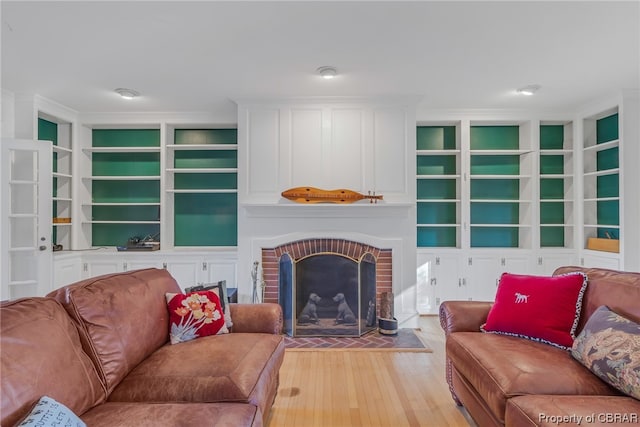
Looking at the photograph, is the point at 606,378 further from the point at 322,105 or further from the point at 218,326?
the point at 322,105

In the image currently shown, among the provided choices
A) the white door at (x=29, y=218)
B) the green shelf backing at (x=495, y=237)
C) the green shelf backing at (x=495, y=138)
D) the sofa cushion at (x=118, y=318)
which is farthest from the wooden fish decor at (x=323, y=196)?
the white door at (x=29, y=218)

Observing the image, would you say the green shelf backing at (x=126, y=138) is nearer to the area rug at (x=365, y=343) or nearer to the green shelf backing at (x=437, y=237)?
the area rug at (x=365, y=343)

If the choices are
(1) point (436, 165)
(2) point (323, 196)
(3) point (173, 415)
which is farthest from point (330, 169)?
(3) point (173, 415)

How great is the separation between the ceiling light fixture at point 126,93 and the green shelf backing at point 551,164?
16.1 ft

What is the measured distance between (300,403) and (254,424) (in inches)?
42.9

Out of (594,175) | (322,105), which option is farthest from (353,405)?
(594,175)

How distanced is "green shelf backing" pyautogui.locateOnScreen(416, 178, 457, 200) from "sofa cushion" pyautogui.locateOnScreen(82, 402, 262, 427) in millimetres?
3740

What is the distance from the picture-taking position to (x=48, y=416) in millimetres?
1090

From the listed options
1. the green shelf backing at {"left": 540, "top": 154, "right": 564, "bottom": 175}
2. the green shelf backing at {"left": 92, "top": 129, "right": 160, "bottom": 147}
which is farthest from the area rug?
the green shelf backing at {"left": 92, "top": 129, "right": 160, "bottom": 147}

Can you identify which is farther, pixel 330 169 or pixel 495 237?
pixel 495 237

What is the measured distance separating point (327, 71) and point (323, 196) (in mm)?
1277

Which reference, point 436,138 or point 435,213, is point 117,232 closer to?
point 435,213

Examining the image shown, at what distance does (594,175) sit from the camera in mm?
4273

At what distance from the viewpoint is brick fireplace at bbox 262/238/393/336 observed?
3.77 m
